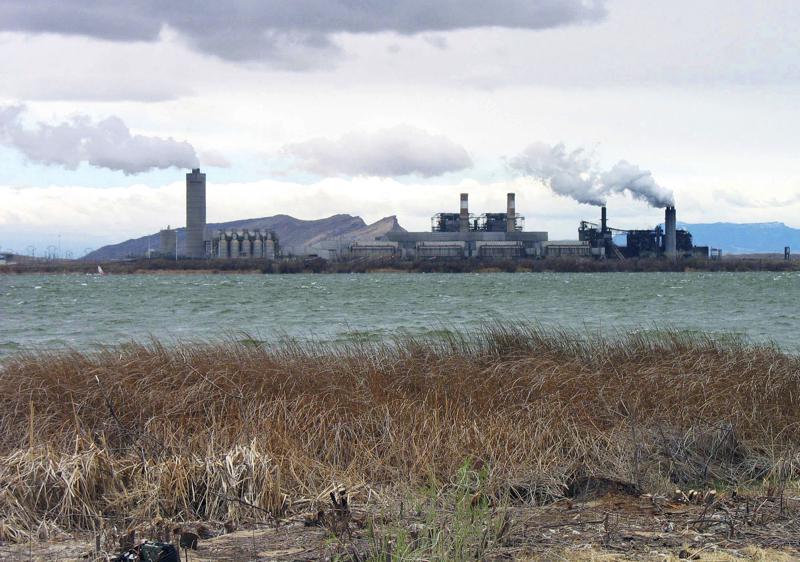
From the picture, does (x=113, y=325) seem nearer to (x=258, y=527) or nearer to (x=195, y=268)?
(x=258, y=527)

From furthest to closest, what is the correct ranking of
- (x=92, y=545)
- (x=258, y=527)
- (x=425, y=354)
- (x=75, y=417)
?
(x=425, y=354) → (x=75, y=417) → (x=258, y=527) → (x=92, y=545)

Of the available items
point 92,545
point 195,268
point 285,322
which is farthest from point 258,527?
point 195,268

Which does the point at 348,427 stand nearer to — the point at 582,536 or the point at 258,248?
the point at 582,536

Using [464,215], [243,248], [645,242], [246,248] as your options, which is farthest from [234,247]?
[645,242]

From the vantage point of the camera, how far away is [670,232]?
15738 cm

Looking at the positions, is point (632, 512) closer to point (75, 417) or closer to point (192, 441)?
point (192, 441)

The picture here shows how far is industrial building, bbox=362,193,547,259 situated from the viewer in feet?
569

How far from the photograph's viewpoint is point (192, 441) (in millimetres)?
9188

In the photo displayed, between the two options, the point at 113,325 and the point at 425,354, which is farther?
the point at 113,325

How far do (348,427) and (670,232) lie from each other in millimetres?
154421

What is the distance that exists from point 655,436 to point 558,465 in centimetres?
133

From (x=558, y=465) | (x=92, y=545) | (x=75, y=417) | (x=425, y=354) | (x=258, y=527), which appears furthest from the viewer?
(x=425, y=354)

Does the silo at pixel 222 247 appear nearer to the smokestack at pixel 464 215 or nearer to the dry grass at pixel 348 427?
the smokestack at pixel 464 215

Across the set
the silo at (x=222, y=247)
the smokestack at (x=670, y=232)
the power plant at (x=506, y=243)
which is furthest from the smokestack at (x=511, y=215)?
the silo at (x=222, y=247)
